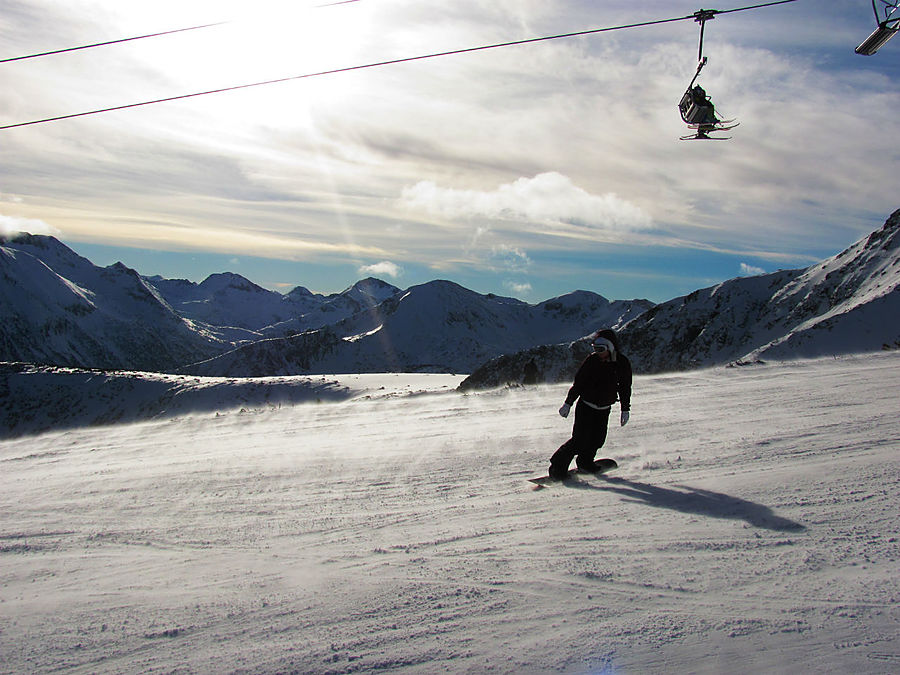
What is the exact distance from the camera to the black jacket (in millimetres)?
7133

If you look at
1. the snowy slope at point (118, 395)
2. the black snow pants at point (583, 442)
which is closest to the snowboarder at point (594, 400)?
the black snow pants at point (583, 442)

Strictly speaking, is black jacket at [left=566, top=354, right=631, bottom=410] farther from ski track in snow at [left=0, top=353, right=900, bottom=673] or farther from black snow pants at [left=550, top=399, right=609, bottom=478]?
ski track in snow at [left=0, top=353, right=900, bottom=673]

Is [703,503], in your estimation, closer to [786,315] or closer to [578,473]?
[578,473]

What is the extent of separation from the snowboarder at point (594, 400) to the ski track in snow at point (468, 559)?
1.42 ft

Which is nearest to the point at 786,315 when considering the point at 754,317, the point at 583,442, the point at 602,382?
the point at 754,317

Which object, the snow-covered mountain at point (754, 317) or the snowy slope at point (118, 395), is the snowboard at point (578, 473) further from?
the snowy slope at point (118, 395)

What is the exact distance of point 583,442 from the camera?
698 cm

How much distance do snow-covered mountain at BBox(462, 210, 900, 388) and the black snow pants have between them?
1421 inches

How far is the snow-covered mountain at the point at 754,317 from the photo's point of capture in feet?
135

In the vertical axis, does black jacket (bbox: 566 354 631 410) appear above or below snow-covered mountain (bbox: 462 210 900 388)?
below

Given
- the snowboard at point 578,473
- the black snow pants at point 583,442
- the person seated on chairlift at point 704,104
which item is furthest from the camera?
the person seated on chairlift at point 704,104

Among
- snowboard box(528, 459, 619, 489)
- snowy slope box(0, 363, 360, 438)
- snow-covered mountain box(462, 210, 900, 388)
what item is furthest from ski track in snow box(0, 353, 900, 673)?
snowy slope box(0, 363, 360, 438)

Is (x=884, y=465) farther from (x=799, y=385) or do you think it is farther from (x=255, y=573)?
(x=799, y=385)

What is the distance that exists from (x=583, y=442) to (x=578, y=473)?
0.36 metres
